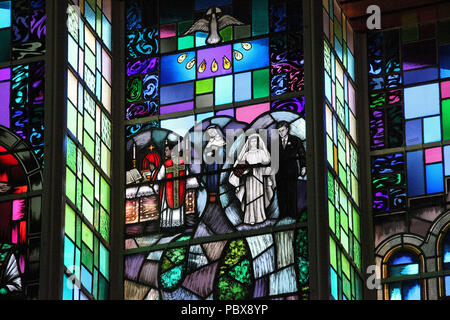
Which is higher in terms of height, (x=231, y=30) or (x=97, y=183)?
(x=231, y=30)

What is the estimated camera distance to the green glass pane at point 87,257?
19234mm

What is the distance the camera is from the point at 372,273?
66.7 feet

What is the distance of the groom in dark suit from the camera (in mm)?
19625

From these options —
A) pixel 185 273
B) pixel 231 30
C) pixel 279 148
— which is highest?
pixel 231 30

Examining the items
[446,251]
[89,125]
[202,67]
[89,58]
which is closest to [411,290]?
[446,251]

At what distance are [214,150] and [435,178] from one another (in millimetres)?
2245

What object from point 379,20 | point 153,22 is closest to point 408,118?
point 379,20

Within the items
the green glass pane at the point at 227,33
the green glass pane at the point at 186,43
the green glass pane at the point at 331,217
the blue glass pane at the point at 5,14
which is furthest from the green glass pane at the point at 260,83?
the blue glass pane at the point at 5,14

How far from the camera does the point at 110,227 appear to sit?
65.6ft

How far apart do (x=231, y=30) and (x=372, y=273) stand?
2.81 m

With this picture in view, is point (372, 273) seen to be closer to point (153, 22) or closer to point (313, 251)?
point (313, 251)

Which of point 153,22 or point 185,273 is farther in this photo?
point 153,22

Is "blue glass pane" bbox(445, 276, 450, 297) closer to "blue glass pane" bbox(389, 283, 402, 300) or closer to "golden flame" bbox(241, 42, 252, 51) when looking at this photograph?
"blue glass pane" bbox(389, 283, 402, 300)

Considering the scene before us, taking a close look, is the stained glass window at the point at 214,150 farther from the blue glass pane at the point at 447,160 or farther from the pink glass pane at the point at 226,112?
the blue glass pane at the point at 447,160
